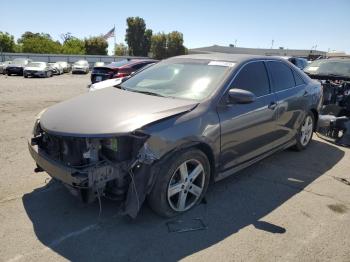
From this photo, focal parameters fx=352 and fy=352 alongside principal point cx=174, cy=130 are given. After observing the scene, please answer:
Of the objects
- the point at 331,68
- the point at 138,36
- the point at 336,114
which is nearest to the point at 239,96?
the point at 336,114

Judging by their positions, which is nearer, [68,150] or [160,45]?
[68,150]

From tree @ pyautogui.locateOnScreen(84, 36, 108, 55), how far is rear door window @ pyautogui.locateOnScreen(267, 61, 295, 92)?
216 feet

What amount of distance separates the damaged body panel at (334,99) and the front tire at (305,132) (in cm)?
51

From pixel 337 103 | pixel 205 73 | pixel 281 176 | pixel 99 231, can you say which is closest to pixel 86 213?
pixel 99 231

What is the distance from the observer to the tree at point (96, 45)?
67812mm

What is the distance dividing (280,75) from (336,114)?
10.5 ft

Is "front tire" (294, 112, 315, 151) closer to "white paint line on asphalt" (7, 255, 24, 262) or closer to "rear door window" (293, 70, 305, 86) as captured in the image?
"rear door window" (293, 70, 305, 86)

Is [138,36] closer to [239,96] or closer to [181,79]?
[181,79]

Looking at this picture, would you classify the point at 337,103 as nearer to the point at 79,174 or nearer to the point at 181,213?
the point at 181,213

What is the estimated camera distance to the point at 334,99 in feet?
26.9

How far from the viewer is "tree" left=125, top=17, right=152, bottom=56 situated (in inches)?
2864

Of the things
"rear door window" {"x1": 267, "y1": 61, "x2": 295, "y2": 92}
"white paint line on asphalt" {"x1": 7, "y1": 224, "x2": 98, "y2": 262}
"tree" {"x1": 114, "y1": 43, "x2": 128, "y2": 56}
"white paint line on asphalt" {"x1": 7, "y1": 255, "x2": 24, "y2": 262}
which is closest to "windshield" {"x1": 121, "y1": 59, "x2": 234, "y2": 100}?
"rear door window" {"x1": 267, "y1": 61, "x2": 295, "y2": 92}

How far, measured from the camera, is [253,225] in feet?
12.1

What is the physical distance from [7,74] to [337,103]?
26.6 m
